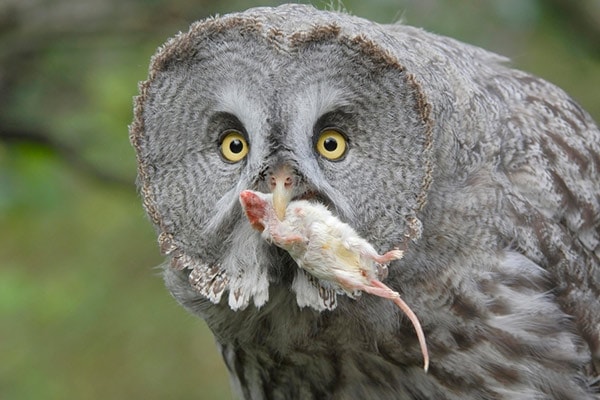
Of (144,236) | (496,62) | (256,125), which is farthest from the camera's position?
(144,236)

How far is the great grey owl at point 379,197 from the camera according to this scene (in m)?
2.73

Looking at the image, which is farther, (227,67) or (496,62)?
(496,62)

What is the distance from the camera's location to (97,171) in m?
5.27

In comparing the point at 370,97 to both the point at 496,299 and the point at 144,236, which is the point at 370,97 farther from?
the point at 144,236

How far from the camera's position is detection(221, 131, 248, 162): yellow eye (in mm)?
2704

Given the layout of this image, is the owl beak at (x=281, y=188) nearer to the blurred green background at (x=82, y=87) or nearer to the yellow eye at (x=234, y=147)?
the yellow eye at (x=234, y=147)

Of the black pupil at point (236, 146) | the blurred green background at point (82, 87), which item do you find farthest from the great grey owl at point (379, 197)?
the blurred green background at point (82, 87)

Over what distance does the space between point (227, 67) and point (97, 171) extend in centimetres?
260

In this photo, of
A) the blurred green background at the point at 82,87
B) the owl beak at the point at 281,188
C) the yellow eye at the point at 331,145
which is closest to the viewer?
the owl beak at the point at 281,188

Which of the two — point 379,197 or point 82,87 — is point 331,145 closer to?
point 379,197

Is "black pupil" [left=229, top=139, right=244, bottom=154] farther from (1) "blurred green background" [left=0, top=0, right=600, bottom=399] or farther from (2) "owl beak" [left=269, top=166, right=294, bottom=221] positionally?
(1) "blurred green background" [left=0, top=0, right=600, bottom=399]

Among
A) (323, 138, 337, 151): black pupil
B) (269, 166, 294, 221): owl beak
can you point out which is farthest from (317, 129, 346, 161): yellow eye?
(269, 166, 294, 221): owl beak

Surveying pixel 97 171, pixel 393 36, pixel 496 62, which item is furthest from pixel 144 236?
pixel 393 36

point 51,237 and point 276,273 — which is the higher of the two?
point 276,273
